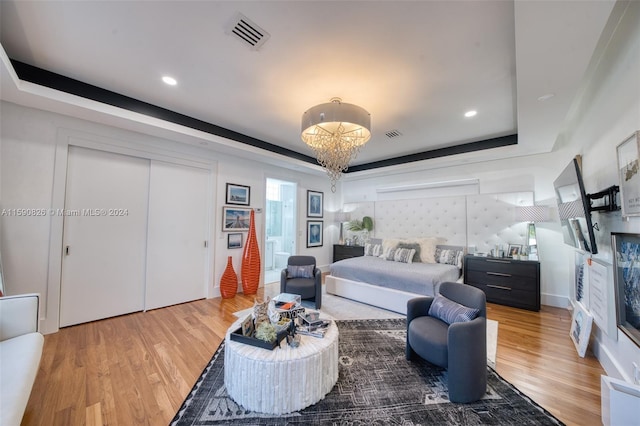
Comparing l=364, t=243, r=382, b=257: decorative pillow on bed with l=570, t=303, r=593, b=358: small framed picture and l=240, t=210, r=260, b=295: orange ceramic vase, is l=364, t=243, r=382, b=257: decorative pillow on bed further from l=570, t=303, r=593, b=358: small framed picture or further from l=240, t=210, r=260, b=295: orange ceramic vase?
l=570, t=303, r=593, b=358: small framed picture

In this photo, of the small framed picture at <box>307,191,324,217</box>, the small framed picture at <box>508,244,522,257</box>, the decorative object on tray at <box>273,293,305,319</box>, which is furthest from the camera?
the small framed picture at <box>307,191,324,217</box>

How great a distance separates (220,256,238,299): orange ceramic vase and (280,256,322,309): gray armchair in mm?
→ 1030

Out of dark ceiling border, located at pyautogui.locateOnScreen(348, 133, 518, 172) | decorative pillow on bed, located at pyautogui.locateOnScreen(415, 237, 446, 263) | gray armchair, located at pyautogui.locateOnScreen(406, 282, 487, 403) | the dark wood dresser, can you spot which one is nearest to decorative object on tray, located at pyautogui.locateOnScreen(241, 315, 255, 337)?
gray armchair, located at pyautogui.locateOnScreen(406, 282, 487, 403)

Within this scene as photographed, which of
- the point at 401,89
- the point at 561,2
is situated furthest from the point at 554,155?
the point at 561,2

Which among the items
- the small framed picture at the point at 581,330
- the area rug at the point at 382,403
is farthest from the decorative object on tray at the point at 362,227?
the area rug at the point at 382,403

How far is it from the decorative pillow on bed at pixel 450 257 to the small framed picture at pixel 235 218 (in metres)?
3.71

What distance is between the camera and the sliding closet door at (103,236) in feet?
9.66

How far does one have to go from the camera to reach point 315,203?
20.2ft

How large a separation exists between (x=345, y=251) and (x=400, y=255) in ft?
6.48

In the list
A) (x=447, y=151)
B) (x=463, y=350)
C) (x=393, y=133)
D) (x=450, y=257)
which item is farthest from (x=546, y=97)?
(x=450, y=257)

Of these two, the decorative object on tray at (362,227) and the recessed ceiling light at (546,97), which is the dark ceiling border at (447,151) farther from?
the recessed ceiling light at (546,97)

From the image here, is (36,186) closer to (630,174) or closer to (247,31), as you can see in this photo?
(247,31)

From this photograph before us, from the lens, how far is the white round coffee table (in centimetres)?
163

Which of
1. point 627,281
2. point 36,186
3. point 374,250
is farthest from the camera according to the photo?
point 374,250
